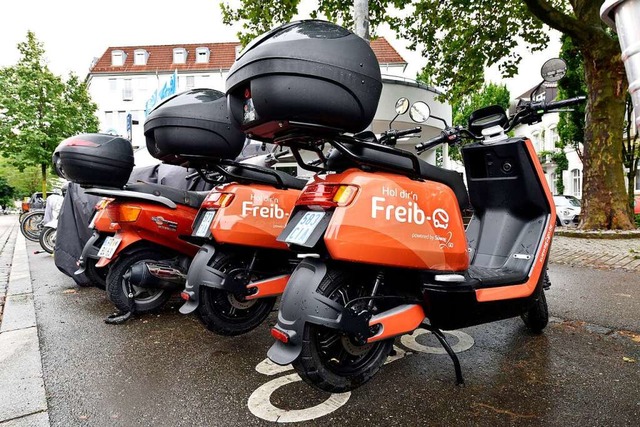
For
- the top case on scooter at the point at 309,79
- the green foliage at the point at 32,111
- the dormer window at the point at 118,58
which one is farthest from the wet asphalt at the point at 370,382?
the dormer window at the point at 118,58

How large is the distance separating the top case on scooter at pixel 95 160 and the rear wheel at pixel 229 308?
1.47m

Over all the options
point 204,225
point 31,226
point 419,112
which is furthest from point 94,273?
point 31,226

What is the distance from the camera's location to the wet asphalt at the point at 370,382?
1973mm

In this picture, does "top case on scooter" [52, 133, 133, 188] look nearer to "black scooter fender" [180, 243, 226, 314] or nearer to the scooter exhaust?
the scooter exhaust

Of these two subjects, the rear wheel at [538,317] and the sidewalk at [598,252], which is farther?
the sidewalk at [598,252]

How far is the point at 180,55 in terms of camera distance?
4428cm

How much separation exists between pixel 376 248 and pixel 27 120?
26.1 metres

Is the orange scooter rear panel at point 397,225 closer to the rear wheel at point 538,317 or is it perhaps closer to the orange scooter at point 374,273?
the orange scooter at point 374,273

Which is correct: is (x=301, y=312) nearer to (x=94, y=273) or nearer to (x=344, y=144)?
(x=344, y=144)

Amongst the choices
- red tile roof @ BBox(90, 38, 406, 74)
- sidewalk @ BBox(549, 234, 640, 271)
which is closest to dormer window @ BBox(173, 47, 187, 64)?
red tile roof @ BBox(90, 38, 406, 74)

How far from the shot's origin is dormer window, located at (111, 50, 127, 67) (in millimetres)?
44625

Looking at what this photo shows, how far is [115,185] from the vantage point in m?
3.79

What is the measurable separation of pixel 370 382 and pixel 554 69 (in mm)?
2740

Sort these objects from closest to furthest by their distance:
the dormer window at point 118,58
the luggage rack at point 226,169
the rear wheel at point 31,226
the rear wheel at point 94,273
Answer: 1. the luggage rack at point 226,169
2. the rear wheel at point 94,273
3. the rear wheel at point 31,226
4. the dormer window at point 118,58
